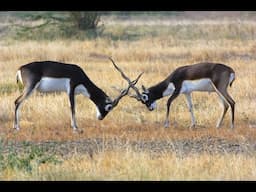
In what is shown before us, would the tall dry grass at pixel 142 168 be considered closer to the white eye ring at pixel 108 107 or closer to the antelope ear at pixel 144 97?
the white eye ring at pixel 108 107

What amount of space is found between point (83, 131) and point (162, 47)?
13449mm

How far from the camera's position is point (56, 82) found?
1301 cm

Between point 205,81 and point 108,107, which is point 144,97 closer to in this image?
point 108,107

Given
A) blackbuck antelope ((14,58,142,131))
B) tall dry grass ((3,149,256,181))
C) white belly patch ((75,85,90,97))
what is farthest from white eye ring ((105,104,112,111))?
tall dry grass ((3,149,256,181))

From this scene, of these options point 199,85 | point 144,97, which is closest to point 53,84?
point 144,97

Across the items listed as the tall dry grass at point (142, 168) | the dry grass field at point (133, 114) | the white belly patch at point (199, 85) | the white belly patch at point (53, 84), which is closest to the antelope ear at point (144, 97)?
the dry grass field at point (133, 114)

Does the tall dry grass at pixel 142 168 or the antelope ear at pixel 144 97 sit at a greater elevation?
the antelope ear at pixel 144 97

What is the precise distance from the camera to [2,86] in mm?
17078

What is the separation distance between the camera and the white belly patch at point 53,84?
12.9 m

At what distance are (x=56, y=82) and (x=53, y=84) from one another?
0.07m

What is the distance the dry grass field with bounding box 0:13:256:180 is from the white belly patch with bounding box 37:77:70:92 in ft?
2.16

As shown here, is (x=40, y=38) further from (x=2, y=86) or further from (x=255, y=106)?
(x=255, y=106)

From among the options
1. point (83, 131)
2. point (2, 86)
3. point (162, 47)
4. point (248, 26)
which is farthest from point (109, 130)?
point (248, 26)

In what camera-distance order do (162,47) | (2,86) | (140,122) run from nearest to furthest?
(140,122) → (2,86) → (162,47)
